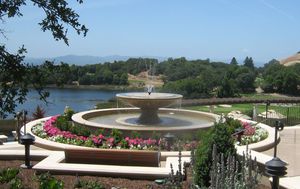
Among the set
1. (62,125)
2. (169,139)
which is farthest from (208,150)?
(62,125)

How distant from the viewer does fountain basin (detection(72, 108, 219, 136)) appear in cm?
1273

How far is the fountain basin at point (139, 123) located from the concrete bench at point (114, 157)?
278 centimetres

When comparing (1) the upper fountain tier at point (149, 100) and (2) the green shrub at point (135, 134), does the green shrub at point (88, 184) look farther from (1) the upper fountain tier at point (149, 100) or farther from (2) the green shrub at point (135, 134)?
(1) the upper fountain tier at point (149, 100)

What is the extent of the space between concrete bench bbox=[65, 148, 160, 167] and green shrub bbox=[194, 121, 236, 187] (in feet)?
7.71

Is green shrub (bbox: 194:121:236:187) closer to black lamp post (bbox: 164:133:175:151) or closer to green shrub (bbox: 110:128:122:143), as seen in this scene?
black lamp post (bbox: 164:133:175:151)

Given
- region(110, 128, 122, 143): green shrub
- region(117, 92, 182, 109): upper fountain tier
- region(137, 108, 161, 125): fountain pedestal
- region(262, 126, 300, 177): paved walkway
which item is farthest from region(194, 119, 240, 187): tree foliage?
region(137, 108, 161, 125): fountain pedestal

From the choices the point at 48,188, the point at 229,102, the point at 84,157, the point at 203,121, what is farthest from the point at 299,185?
A: the point at 229,102

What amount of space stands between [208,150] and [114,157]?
10.4ft

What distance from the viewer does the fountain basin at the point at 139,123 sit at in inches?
501

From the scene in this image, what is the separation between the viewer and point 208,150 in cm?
723

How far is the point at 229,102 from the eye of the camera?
37906 mm

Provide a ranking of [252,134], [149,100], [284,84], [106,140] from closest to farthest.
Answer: [106,140]
[252,134]
[149,100]
[284,84]

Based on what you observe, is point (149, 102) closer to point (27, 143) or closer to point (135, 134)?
point (135, 134)

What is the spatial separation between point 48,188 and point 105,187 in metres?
1.35
